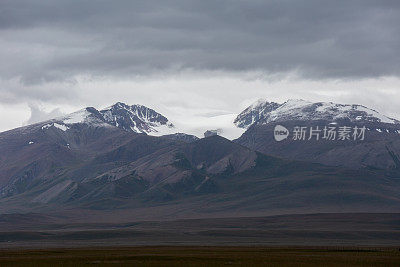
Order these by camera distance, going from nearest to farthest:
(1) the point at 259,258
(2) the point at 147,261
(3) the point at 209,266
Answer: (3) the point at 209,266, (2) the point at 147,261, (1) the point at 259,258

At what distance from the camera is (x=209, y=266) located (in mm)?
134375

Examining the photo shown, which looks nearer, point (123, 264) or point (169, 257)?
point (123, 264)

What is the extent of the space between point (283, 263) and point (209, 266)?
12.8m

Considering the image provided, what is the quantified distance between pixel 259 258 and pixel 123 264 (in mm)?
28109

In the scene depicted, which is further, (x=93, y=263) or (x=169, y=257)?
(x=169, y=257)

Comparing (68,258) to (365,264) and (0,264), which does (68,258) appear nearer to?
(0,264)

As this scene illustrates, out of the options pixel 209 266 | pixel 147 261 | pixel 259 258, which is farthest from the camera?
pixel 259 258

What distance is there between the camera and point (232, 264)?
138 meters

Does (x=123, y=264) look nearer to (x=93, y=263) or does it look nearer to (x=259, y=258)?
(x=93, y=263)

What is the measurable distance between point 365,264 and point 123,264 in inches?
1498

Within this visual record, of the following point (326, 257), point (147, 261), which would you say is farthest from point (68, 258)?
point (326, 257)

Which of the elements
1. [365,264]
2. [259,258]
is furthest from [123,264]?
[365,264]

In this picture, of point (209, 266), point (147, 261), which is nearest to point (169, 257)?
point (147, 261)

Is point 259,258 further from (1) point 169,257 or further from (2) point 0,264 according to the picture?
(2) point 0,264
